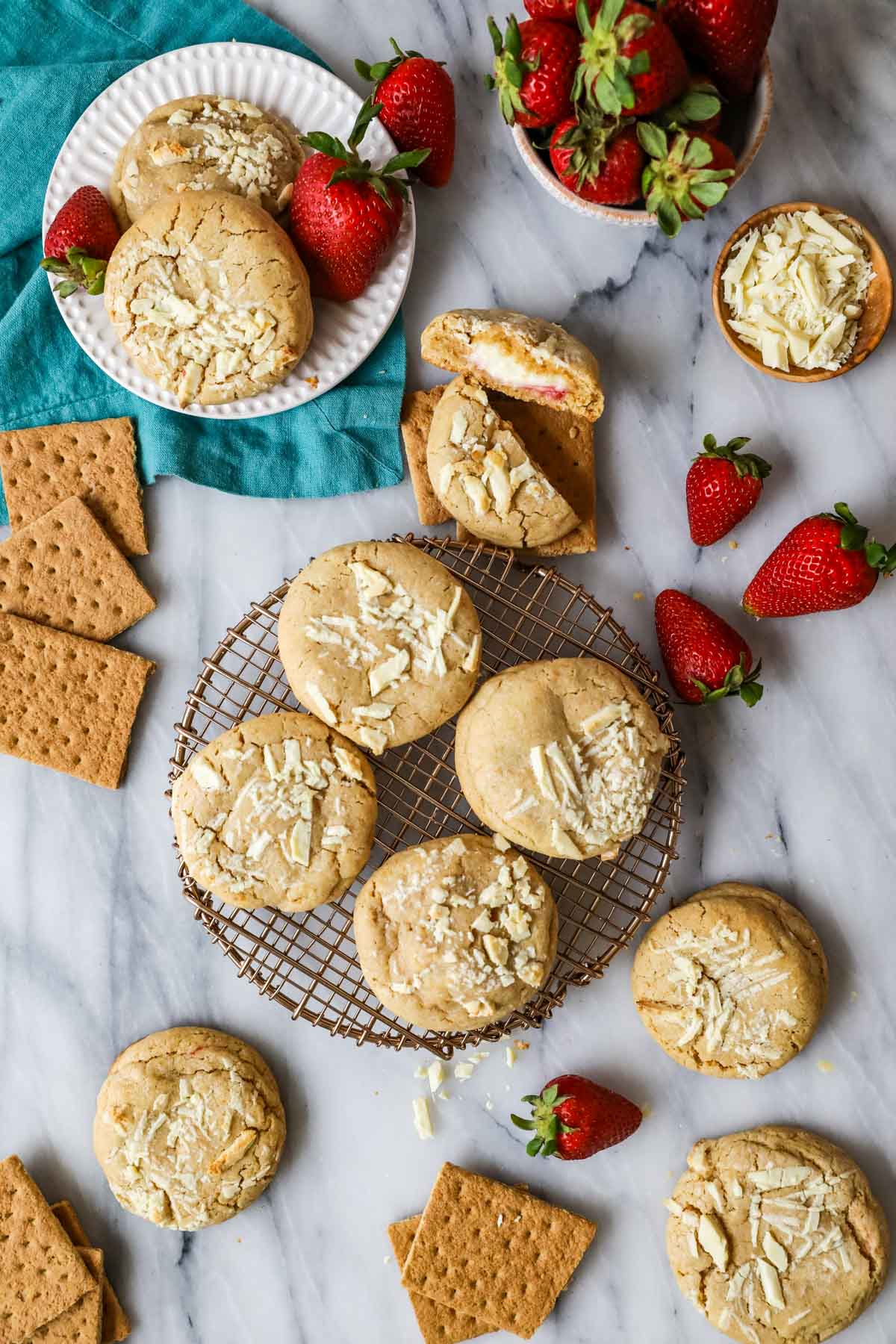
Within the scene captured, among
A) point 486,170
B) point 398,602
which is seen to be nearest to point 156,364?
point 398,602

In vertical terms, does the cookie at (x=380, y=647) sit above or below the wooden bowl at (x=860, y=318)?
below

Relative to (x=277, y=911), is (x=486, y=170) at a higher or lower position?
higher

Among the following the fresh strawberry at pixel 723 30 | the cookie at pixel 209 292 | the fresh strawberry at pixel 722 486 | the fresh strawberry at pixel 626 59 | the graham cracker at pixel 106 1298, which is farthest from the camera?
the graham cracker at pixel 106 1298

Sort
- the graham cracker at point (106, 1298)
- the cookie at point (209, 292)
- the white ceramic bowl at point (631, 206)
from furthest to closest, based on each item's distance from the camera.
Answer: the graham cracker at point (106, 1298) < the cookie at point (209, 292) < the white ceramic bowl at point (631, 206)

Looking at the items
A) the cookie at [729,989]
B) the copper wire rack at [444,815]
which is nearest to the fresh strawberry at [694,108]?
the copper wire rack at [444,815]

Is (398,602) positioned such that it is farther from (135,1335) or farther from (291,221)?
(135,1335)

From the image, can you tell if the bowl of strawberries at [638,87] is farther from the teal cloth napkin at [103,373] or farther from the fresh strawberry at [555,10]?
the teal cloth napkin at [103,373]

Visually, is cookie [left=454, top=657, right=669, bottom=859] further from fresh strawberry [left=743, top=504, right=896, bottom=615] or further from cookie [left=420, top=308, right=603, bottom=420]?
cookie [left=420, top=308, right=603, bottom=420]
